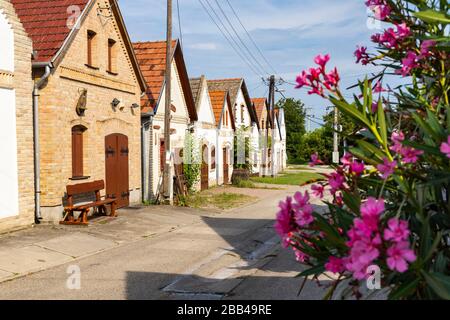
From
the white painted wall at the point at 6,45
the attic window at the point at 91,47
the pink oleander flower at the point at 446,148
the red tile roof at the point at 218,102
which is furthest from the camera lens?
the red tile roof at the point at 218,102

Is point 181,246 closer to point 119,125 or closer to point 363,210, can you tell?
point 119,125

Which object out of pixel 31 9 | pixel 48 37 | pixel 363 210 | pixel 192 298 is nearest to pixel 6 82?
pixel 48 37

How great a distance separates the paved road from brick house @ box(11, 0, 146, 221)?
1.64 m

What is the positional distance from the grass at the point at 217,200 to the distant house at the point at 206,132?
8.71ft

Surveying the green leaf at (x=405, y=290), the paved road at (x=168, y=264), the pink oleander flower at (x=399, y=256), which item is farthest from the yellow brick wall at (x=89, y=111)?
the pink oleander flower at (x=399, y=256)

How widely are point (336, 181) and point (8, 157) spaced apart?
10.2 m

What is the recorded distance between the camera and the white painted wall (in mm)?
10968

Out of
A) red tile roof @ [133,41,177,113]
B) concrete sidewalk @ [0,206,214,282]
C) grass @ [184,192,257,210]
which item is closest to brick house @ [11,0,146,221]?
concrete sidewalk @ [0,206,214,282]

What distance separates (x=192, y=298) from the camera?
675cm

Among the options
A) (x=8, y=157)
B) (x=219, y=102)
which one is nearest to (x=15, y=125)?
(x=8, y=157)

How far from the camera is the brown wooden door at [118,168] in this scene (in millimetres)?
15344

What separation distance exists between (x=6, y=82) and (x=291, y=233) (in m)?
10.4

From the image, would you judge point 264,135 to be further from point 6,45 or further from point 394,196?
point 394,196

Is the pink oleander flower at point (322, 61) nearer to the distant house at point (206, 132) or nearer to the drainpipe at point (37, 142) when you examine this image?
the drainpipe at point (37, 142)
